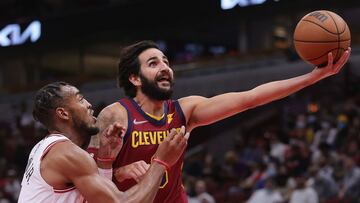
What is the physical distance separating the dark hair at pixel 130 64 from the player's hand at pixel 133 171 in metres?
0.68

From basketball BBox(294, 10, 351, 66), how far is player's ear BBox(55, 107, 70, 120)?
1694 mm

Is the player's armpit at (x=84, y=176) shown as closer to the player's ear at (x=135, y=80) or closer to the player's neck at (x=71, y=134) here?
the player's neck at (x=71, y=134)

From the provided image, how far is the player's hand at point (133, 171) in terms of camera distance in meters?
4.41

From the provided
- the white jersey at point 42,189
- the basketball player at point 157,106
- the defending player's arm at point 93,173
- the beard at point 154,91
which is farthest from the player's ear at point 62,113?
the beard at point 154,91

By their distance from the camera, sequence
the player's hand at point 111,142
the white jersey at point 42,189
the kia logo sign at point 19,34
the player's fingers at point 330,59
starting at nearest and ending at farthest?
the white jersey at point 42,189 → the player's hand at point 111,142 → the player's fingers at point 330,59 → the kia logo sign at point 19,34

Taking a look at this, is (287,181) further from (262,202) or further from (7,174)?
(7,174)

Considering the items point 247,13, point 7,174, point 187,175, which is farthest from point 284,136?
point 7,174

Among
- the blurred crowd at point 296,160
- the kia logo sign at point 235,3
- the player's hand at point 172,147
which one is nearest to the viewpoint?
the player's hand at point 172,147

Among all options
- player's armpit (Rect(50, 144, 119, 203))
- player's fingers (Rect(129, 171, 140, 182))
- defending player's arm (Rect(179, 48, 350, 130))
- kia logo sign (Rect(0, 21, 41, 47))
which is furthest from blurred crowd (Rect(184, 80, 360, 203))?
player's armpit (Rect(50, 144, 119, 203))

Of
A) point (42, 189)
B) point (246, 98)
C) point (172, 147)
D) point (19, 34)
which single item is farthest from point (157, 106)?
point (19, 34)

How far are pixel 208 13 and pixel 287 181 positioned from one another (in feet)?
17.7

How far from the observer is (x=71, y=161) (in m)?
3.87

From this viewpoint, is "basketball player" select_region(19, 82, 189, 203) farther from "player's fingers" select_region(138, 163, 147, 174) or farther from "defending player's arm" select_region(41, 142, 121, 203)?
"player's fingers" select_region(138, 163, 147, 174)

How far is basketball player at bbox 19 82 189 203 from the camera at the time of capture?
152 inches
